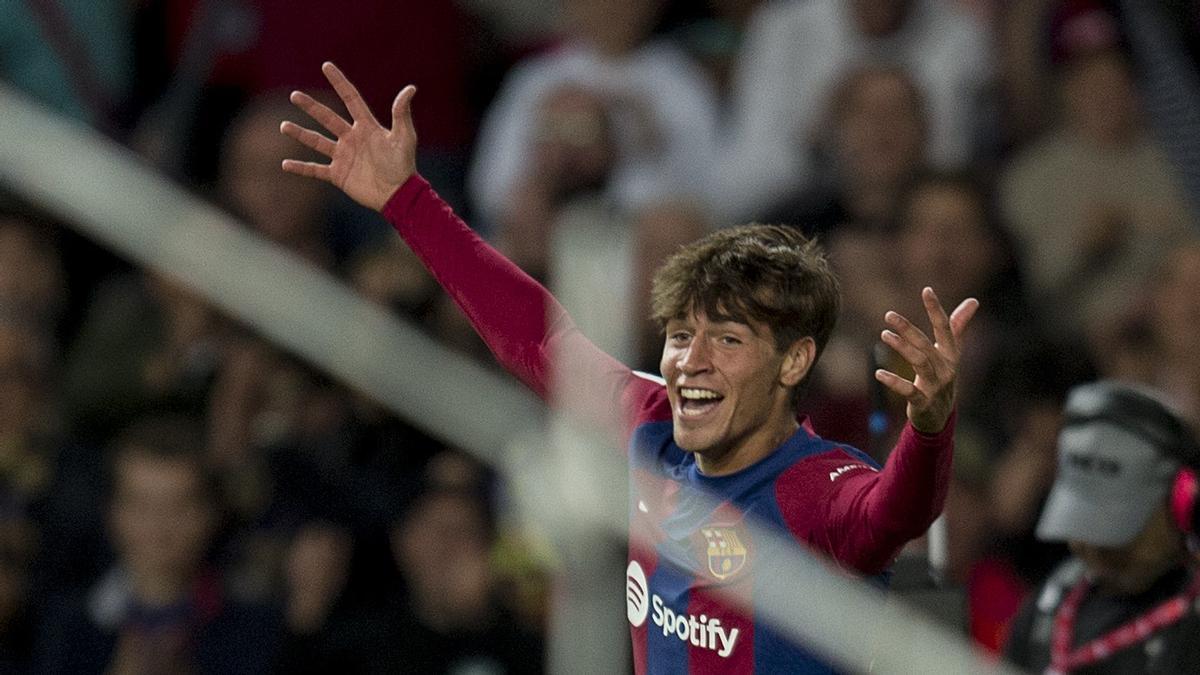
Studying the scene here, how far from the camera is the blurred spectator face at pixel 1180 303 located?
22.2 ft

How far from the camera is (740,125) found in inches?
319

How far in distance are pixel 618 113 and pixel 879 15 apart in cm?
101

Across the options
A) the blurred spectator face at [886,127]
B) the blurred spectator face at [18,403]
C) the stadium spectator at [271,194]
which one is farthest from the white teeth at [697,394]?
the stadium spectator at [271,194]

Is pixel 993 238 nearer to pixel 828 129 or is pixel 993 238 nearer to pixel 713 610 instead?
pixel 828 129

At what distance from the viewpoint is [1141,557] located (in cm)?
539

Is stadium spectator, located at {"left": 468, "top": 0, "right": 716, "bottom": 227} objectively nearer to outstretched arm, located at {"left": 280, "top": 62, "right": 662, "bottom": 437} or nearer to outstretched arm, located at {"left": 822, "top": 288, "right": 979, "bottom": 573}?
outstretched arm, located at {"left": 280, "top": 62, "right": 662, "bottom": 437}

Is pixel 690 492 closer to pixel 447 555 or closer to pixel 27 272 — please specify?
pixel 447 555

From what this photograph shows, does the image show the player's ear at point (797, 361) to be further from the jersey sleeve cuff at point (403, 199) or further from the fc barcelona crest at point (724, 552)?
the jersey sleeve cuff at point (403, 199)

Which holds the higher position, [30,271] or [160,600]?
[30,271]

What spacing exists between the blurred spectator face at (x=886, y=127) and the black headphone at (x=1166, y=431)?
2.30 m

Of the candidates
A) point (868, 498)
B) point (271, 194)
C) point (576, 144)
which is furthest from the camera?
point (271, 194)

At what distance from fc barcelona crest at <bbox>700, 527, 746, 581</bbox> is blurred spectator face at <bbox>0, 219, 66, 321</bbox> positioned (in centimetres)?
420

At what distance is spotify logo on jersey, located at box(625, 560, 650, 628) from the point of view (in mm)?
4043

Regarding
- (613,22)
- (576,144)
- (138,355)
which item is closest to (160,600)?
(138,355)
